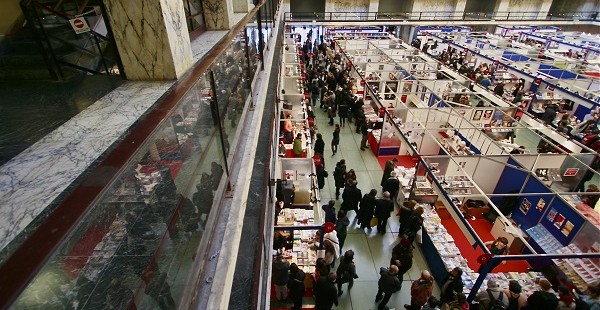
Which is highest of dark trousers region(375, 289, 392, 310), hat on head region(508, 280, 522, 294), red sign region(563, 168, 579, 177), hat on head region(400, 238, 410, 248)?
red sign region(563, 168, 579, 177)

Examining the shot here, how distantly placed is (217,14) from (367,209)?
208 inches

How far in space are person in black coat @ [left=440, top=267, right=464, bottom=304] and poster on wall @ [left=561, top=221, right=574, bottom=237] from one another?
2.78m

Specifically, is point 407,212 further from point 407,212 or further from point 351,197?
point 351,197

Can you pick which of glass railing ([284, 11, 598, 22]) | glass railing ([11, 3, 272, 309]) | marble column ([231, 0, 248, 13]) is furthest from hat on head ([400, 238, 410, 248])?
glass railing ([284, 11, 598, 22])

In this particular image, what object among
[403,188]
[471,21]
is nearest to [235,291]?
[403,188]

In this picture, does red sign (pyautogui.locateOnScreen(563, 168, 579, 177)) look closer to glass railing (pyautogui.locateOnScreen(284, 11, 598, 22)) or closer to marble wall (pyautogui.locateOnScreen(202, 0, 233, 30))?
marble wall (pyautogui.locateOnScreen(202, 0, 233, 30))

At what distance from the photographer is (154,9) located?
10.2ft

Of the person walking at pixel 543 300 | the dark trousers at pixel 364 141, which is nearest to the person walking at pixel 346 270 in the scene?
the person walking at pixel 543 300

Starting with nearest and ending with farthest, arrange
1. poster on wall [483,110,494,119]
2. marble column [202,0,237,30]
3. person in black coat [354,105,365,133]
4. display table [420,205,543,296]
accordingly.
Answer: display table [420,205,543,296]
marble column [202,0,237,30]
poster on wall [483,110,494,119]
person in black coat [354,105,365,133]

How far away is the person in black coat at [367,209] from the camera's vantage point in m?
6.91

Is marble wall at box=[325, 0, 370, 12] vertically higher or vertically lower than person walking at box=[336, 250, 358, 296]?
higher

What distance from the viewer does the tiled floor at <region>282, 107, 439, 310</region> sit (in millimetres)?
5855

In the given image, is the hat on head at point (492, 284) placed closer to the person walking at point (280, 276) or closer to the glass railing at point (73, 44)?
the person walking at point (280, 276)

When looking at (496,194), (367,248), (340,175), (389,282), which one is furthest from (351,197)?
(496,194)
